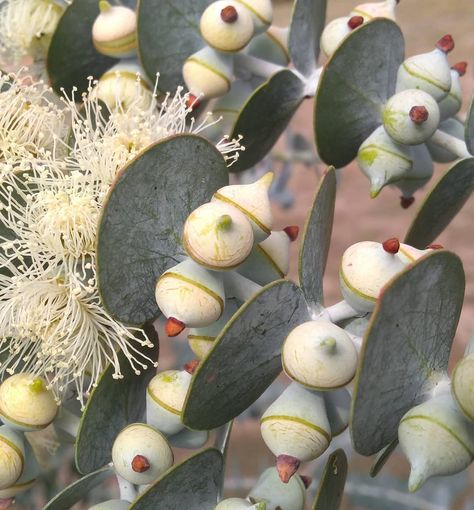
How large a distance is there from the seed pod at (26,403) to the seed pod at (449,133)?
54cm

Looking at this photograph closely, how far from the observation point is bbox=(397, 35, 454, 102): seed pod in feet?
3.23

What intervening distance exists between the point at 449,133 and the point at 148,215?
466mm

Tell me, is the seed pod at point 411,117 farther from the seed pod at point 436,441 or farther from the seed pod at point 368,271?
the seed pod at point 436,441

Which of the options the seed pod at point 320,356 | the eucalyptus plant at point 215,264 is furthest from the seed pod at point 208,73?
the seed pod at point 320,356

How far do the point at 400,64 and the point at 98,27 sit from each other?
386mm

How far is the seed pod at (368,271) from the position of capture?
2.49 ft

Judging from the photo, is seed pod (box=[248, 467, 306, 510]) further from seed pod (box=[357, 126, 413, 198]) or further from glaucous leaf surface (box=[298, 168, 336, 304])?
seed pod (box=[357, 126, 413, 198])

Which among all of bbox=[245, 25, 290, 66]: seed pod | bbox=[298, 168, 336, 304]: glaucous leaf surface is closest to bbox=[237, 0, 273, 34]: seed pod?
bbox=[245, 25, 290, 66]: seed pod

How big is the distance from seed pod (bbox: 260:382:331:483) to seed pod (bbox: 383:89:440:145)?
0.33 metres

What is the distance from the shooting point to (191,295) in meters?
0.78

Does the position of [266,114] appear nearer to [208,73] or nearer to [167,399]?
[208,73]

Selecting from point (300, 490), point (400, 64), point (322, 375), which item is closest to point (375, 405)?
point (322, 375)

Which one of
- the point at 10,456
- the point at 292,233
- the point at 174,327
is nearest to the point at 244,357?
the point at 174,327

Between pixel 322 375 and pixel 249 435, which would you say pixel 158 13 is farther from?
pixel 249 435
